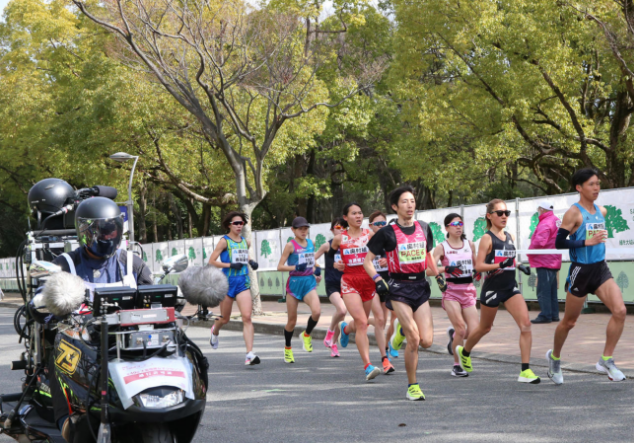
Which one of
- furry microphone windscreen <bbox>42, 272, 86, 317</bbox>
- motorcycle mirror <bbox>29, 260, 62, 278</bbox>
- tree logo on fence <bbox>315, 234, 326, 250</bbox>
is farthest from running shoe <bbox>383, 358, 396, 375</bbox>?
tree logo on fence <bbox>315, 234, 326, 250</bbox>

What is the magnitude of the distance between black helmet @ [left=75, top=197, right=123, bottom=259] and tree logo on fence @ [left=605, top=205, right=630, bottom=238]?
11.4 m

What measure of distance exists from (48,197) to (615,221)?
36.4 ft

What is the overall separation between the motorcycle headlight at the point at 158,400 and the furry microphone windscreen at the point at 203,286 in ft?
2.37

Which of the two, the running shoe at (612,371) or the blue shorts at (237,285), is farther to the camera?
the blue shorts at (237,285)

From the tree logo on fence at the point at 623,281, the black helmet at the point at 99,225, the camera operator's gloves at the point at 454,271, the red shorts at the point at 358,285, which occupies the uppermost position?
the black helmet at the point at 99,225

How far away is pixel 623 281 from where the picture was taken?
14258 millimetres

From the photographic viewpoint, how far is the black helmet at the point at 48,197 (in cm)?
623

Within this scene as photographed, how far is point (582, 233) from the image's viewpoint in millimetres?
7379

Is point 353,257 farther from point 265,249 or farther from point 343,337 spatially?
point 265,249

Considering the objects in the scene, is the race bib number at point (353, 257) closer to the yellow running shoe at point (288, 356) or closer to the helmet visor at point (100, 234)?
the yellow running shoe at point (288, 356)

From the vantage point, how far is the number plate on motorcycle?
4.20m

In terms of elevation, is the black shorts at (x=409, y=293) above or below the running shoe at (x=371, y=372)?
above

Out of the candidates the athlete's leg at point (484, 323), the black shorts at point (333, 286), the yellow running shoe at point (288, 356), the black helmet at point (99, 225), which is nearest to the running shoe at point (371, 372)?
the athlete's leg at point (484, 323)

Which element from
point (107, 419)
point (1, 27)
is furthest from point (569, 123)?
point (1, 27)
